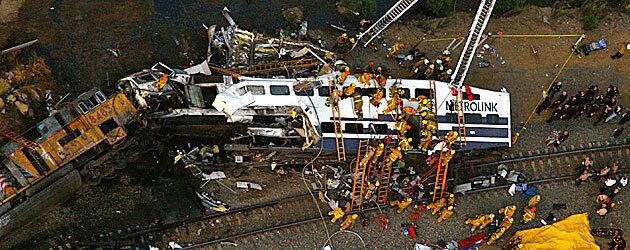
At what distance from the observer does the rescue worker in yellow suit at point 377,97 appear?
21227 millimetres

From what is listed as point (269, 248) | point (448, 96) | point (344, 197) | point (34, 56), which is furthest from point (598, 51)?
point (34, 56)

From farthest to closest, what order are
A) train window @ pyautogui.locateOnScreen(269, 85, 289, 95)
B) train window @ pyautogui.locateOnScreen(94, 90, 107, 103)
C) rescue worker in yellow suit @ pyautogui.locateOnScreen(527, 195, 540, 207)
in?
rescue worker in yellow suit @ pyautogui.locateOnScreen(527, 195, 540, 207), train window @ pyautogui.locateOnScreen(269, 85, 289, 95), train window @ pyautogui.locateOnScreen(94, 90, 107, 103)

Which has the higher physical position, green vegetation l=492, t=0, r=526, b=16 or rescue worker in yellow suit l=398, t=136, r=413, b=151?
green vegetation l=492, t=0, r=526, b=16

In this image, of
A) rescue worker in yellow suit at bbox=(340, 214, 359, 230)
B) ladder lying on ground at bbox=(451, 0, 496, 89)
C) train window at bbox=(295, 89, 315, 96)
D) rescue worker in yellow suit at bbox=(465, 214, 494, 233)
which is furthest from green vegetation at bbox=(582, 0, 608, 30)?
rescue worker in yellow suit at bbox=(340, 214, 359, 230)

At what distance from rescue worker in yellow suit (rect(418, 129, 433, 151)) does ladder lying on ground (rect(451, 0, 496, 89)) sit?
2.07m

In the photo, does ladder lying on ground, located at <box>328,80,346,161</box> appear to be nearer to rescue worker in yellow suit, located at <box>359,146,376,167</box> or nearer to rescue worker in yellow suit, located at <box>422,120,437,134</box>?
rescue worker in yellow suit, located at <box>359,146,376,167</box>

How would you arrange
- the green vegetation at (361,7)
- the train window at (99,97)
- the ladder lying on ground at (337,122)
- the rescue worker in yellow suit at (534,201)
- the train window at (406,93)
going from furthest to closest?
the green vegetation at (361,7)
the rescue worker in yellow suit at (534,201)
the train window at (406,93)
the ladder lying on ground at (337,122)
the train window at (99,97)

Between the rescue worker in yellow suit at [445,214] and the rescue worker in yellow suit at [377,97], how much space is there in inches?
168

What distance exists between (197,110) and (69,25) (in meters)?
6.31

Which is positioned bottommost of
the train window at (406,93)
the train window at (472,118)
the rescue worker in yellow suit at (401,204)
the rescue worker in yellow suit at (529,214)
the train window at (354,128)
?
the rescue worker in yellow suit at (529,214)

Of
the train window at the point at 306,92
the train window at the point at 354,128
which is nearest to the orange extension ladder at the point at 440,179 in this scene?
the train window at the point at 354,128

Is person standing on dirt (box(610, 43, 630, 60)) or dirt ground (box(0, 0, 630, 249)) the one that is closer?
dirt ground (box(0, 0, 630, 249))

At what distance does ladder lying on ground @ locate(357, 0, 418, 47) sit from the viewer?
23406mm

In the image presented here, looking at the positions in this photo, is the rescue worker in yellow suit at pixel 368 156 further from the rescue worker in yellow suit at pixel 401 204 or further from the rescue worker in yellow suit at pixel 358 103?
the rescue worker in yellow suit at pixel 401 204
